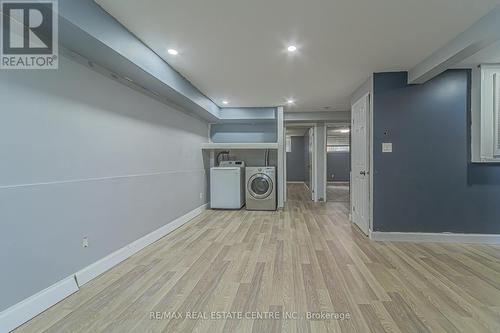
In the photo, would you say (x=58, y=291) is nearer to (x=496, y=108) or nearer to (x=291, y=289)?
(x=291, y=289)

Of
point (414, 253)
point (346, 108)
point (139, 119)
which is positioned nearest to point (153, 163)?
point (139, 119)

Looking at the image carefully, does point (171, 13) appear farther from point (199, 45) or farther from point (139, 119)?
point (139, 119)

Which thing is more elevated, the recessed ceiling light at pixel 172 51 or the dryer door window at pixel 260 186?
the recessed ceiling light at pixel 172 51

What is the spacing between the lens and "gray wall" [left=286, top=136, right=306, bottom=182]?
11.8 m

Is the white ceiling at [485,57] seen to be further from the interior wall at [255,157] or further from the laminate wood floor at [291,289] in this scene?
the interior wall at [255,157]

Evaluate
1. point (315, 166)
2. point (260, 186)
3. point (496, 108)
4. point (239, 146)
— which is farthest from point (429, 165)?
point (315, 166)

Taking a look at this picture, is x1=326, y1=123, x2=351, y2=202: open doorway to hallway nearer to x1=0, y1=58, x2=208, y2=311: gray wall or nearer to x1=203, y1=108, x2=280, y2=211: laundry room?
x1=203, y1=108, x2=280, y2=211: laundry room

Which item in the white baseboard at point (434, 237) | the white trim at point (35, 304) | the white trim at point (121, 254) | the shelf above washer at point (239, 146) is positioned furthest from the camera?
the shelf above washer at point (239, 146)

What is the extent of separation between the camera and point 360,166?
4.18m

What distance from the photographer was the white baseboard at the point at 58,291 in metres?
1.66

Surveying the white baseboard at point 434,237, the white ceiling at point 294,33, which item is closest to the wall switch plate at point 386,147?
the white ceiling at point 294,33

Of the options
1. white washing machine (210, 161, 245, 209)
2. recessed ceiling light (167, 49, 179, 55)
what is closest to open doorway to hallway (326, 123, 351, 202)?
white washing machine (210, 161, 245, 209)

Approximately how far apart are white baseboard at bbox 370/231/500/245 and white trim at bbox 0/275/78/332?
361 cm

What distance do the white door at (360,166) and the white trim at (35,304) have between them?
3.71 meters
